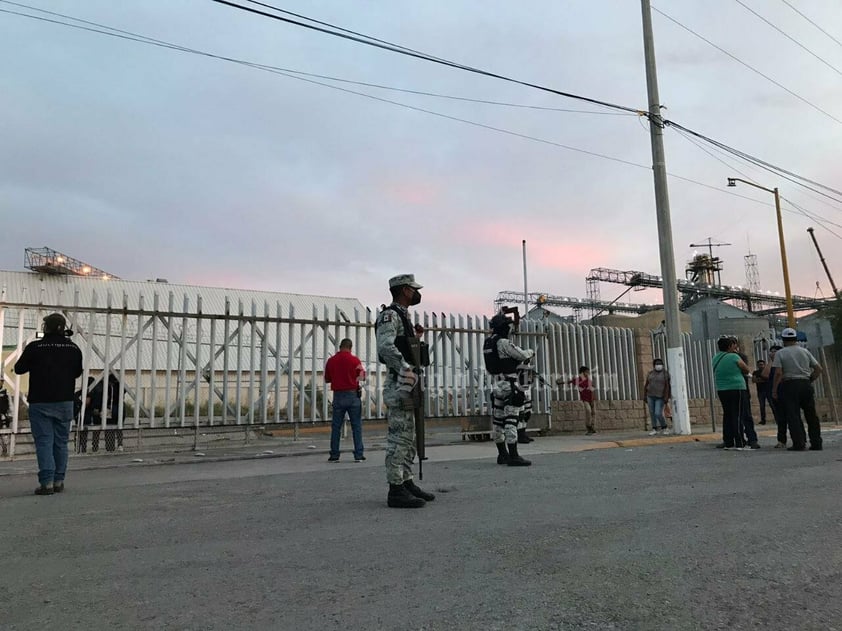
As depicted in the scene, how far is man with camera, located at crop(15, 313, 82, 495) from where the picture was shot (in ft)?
21.6

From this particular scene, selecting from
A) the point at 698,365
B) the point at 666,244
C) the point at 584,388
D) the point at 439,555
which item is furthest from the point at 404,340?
the point at 698,365

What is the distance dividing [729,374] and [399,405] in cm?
658

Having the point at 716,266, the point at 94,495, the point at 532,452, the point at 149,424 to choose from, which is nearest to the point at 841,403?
the point at 532,452

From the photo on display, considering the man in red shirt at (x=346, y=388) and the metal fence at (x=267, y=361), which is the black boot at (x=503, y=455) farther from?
the metal fence at (x=267, y=361)

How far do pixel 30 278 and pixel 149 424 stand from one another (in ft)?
103

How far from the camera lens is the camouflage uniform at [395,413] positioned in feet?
17.7

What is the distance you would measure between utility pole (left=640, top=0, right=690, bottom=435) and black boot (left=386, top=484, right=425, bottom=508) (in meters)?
8.83

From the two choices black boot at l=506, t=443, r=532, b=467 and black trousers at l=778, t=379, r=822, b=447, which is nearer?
black boot at l=506, t=443, r=532, b=467

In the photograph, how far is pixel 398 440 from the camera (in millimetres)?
5477

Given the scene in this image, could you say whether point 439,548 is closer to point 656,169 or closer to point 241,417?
point 241,417

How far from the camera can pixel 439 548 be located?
3.95 m

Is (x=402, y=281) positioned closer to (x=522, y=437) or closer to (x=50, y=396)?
(x=50, y=396)

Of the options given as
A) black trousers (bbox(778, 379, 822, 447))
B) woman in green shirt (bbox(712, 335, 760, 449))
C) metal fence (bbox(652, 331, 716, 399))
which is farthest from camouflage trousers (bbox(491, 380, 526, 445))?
metal fence (bbox(652, 331, 716, 399))

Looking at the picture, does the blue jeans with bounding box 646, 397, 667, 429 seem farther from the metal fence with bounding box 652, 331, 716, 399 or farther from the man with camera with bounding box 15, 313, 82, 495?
the man with camera with bounding box 15, 313, 82, 495
